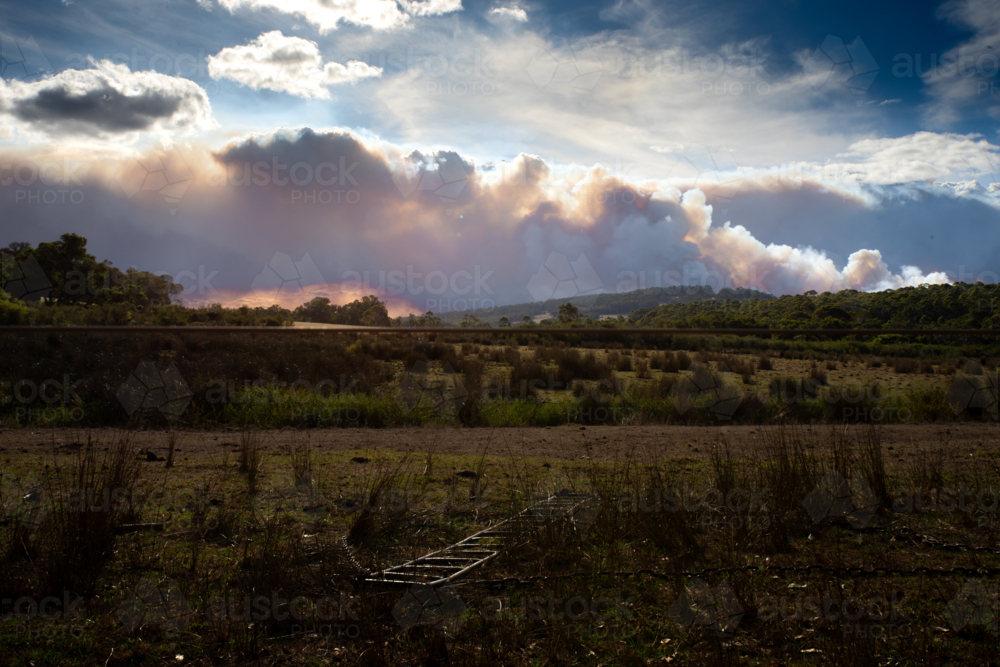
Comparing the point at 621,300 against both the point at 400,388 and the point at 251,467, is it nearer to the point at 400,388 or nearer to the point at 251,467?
the point at 400,388

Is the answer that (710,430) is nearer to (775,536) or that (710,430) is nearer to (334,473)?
(775,536)

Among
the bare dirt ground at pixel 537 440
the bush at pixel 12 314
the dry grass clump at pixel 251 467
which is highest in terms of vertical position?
the bush at pixel 12 314

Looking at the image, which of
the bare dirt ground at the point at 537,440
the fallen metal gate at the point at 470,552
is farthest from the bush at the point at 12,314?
the fallen metal gate at the point at 470,552

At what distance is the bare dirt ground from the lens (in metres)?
5.86

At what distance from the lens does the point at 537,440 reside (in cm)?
712

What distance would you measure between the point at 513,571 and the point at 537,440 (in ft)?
13.4

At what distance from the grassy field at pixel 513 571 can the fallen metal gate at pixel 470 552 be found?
0.07 metres

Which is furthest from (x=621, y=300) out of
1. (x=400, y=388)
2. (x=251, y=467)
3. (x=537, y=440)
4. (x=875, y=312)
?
(x=251, y=467)

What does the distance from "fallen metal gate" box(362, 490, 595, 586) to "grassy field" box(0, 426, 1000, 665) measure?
71 mm

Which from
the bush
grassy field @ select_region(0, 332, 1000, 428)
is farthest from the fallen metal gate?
the bush

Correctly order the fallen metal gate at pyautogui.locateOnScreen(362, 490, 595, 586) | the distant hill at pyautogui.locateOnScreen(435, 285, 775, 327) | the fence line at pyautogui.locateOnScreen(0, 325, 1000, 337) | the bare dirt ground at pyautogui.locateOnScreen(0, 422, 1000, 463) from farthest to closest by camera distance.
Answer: the distant hill at pyautogui.locateOnScreen(435, 285, 775, 327) < the bare dirt ground at pyautogui.locateOnScreen(0, 422, 1000, 463) < the fence line at pyautogui.locateOnScreen(0, 325, 1000, 337) < the fallen metal gate at pyautogui.locateOnScreen(362, 490, 595, 586)

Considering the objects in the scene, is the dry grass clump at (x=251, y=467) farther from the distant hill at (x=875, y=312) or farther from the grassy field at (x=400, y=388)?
the distant hill at (x=875, y=312)

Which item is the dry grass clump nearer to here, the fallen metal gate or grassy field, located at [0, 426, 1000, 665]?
grassy field, located at [0, 426, 1000, 665]

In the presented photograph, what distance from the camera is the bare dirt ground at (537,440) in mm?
5855
